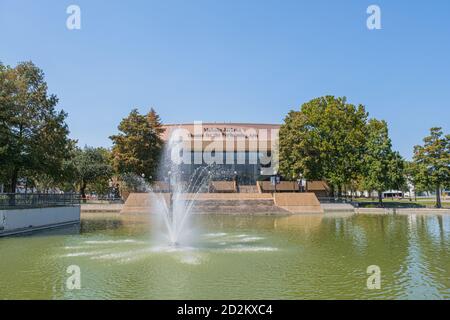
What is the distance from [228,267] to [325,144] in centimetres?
3493

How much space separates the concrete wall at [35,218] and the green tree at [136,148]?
1772 cm

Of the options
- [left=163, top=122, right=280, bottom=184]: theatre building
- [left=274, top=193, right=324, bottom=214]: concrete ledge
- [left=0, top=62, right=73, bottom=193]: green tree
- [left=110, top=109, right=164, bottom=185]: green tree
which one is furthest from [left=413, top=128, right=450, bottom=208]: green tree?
[left=0, top=62, right=73, bottom=193]: green tree

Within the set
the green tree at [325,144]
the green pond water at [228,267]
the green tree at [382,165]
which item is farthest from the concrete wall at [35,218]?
the green tree at [382,165]

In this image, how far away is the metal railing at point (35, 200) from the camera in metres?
20.4

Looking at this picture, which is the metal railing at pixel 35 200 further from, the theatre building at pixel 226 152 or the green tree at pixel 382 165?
the theatre building at pixel 226 152

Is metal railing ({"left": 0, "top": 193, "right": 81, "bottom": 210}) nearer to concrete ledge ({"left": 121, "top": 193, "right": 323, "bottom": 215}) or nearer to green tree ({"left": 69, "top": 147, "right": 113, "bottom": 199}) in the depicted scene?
concrete ledge ({"left": 121, "top": 193, "right": 323, "bottom": 215})

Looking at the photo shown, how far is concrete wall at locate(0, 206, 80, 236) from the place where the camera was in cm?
1967

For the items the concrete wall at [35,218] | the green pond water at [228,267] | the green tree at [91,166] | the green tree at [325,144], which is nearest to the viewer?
the green pond water at [228,267]

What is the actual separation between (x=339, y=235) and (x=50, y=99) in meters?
21.1

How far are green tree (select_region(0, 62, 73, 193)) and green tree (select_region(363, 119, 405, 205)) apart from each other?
3276cm

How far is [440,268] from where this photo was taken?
10.9m

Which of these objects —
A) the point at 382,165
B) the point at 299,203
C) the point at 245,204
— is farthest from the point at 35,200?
the point at 382,165

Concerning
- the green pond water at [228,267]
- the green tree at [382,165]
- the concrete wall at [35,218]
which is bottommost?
the green pond water at [228,267]
